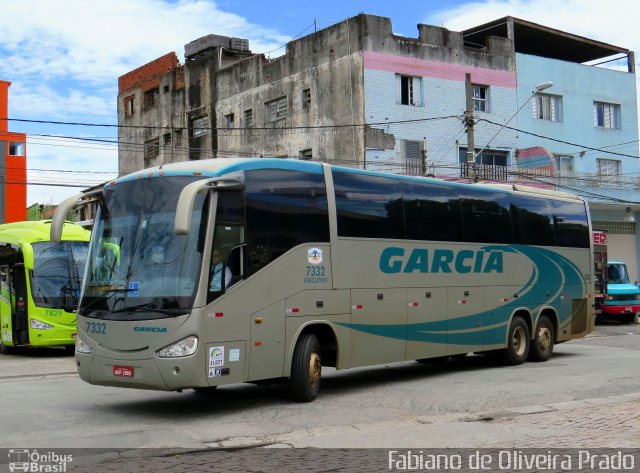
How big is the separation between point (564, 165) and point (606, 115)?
16.3ft

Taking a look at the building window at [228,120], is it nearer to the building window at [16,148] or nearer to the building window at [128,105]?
the building window at [128,105]

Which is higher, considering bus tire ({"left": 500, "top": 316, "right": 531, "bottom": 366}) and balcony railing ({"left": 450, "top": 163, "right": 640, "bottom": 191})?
balcony railing ({"left": 450, "top": 163, "right": 640, "bottom": 191})

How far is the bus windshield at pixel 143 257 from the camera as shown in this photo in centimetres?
1038

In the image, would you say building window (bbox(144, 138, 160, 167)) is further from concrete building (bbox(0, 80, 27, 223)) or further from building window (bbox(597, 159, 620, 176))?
building window (bbox(597, 159, 620, 176))

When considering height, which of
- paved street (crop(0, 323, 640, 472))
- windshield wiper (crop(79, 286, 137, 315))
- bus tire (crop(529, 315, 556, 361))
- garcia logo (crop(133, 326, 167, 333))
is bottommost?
paved street (crop(0, 323, 640, 472))

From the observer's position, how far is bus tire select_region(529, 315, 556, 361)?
17594 mm

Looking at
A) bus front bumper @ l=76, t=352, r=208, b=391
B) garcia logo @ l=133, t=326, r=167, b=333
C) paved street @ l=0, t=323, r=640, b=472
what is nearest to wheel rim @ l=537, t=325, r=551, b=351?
paved street @ l=0, t=323, r=640, b=472

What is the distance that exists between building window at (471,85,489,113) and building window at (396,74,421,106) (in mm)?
3406

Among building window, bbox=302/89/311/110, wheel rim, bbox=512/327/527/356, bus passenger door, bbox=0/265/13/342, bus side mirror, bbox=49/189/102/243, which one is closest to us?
bus side mirror, bbox=49/189/102/243

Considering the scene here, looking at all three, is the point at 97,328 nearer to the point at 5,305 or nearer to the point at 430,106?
the point at 5,305

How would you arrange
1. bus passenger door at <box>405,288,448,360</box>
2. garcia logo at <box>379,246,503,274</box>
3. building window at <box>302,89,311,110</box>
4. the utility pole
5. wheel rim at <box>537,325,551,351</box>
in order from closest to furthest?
garcia logo at <box>379,246,503,274</box>, bus passenger door at <box>405,288,448,360</box>, wheel rim at <box>537,325,551,351</box>, the utility pole, building window at <box>302,89,311,110</box>

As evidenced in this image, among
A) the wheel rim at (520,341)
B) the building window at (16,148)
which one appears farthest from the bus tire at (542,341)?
the building window at (16,148)

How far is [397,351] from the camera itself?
13750mm

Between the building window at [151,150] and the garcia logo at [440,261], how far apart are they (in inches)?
1456
